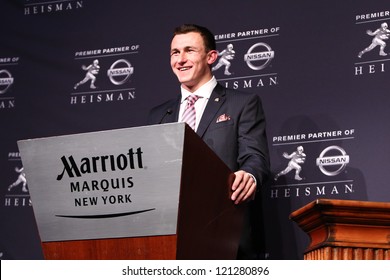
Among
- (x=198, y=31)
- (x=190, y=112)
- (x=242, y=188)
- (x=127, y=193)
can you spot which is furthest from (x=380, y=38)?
(x=127, y=193)

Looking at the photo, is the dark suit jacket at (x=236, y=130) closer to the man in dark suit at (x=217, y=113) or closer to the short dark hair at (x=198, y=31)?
the man in dark suit at (x=217, y=113)

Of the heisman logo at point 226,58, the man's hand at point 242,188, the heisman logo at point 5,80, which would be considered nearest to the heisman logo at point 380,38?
the heisman logo at point 226,58

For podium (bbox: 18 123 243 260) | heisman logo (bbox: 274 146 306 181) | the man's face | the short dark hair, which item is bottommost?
podium (bbox: 18 123 243 260)

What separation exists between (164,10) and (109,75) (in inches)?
18.9

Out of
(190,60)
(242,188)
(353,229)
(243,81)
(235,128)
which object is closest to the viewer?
(353,229)

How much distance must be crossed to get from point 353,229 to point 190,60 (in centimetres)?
121

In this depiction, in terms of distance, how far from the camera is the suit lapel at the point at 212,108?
3191 mm

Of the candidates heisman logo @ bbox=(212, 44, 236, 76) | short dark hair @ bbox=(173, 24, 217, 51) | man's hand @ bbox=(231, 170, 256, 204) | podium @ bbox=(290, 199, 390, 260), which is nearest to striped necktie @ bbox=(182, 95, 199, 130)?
short dark hair @ bbox=(173, 24, 217, 51)

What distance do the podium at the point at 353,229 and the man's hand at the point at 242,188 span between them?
24cm

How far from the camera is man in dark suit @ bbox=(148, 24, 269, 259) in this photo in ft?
10.3

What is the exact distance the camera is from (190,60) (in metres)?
3.37

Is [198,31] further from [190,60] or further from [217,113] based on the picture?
[217,113]

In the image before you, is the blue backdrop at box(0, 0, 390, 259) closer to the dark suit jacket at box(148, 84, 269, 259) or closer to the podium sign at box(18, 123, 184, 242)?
the dark suit jacket at box(148, 84, 269, 259)

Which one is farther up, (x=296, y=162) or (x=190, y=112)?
(x=190, y=112)
